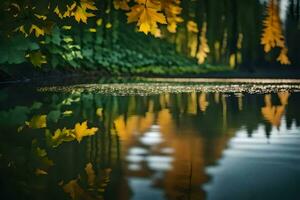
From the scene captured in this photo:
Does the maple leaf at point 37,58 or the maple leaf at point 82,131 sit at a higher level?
the maple leaf at point 37,58

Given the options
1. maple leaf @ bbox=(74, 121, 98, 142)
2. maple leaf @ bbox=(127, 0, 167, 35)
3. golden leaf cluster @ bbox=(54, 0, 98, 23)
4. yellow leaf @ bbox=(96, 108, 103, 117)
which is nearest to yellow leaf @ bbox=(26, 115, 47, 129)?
maple leaf @ bbox=(74, 121, 98, 142)

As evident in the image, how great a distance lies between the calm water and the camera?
399 centimetres

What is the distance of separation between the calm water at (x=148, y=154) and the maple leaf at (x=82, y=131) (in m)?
0.01

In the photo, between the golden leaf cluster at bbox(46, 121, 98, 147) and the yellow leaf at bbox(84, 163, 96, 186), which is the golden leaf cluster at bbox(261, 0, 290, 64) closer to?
the yellow leaf at bbox(84, 163, 96, 186)

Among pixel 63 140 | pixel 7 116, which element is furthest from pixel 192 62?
pixel 63 140

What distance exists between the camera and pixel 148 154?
5516 millimetres

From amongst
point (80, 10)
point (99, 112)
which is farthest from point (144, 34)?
point (80, 10)

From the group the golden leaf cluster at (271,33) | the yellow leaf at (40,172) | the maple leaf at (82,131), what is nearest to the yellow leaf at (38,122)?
the maple leaf at (82,131)

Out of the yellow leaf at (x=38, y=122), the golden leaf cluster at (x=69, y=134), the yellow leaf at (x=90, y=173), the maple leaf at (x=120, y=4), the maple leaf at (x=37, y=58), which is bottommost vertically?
the yellow leaf at (x=90, y=173)

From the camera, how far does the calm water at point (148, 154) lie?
13.1ft

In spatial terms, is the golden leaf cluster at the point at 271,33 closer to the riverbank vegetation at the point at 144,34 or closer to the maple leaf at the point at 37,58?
the riverbank vegetation at the point at 144,34

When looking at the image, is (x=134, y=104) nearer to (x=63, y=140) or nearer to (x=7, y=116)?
(x=7, y=116)

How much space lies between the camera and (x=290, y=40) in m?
43.8

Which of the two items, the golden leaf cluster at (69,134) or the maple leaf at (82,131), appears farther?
the maple leaf at (82,131)
